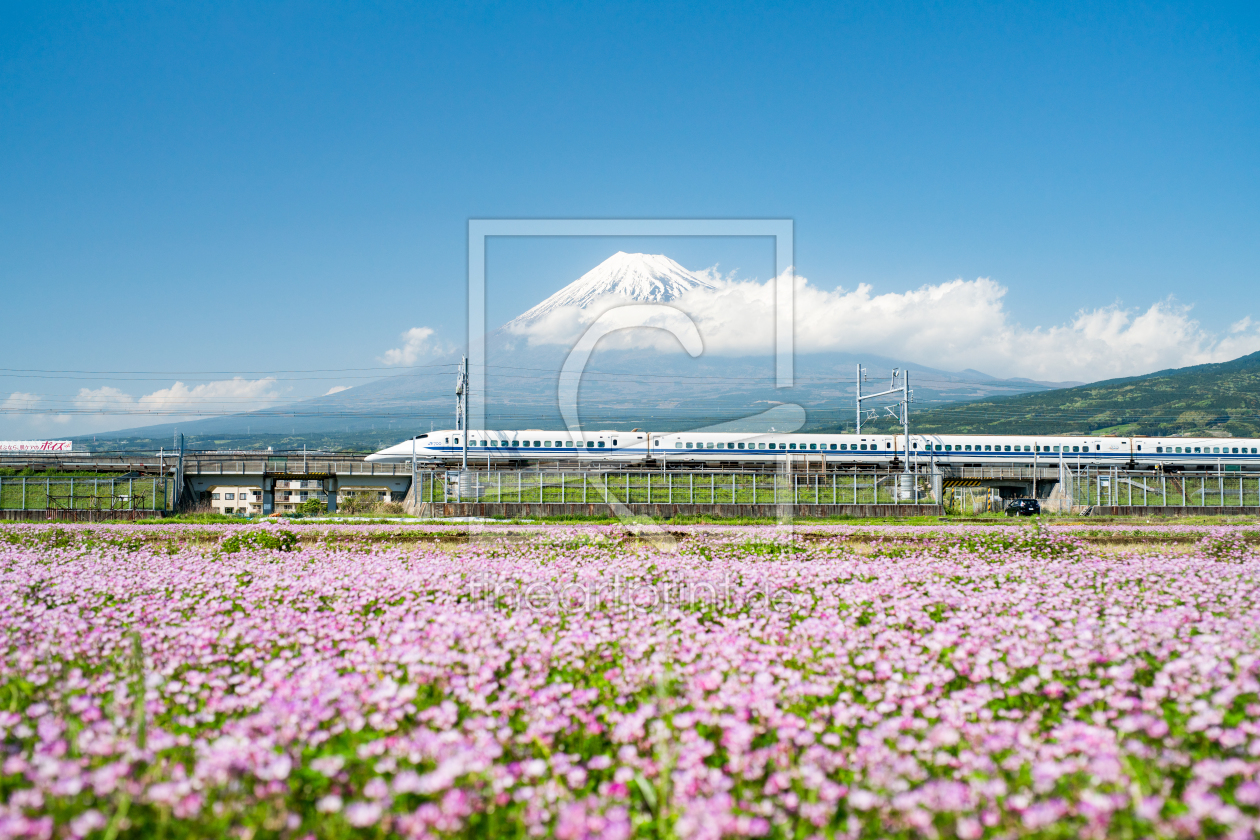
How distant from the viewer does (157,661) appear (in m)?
5.06

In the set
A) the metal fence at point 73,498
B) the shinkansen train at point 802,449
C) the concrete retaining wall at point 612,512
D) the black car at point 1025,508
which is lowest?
the black car at point 1025,508

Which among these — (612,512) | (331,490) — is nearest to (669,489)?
(612,512)

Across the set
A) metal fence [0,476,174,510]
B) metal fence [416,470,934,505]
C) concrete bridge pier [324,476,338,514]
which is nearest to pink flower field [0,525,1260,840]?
metal fence [416,470,934,505]

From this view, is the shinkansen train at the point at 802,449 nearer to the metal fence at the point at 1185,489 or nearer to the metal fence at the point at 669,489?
the metal fence at the point at 1185,489

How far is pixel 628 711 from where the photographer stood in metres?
4.33

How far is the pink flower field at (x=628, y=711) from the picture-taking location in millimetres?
2980

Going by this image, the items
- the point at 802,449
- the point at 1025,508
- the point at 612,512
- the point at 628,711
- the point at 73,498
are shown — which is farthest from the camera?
the point at 802,449

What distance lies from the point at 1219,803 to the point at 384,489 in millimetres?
54242

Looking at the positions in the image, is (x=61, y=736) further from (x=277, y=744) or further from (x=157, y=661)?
(x=157, y=661)

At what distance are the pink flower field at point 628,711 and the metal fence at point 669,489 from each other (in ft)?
78.1

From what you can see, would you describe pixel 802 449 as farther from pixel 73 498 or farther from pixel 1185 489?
pixel 73 498

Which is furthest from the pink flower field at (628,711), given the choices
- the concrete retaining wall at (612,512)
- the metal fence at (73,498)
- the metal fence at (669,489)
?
the metal fence at (73,498)

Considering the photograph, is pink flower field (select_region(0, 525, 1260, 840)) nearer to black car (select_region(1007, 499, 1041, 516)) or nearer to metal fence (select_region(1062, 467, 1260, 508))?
metal fence (select_region(1062, 467, 1260, 508))

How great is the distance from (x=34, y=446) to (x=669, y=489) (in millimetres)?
86104
